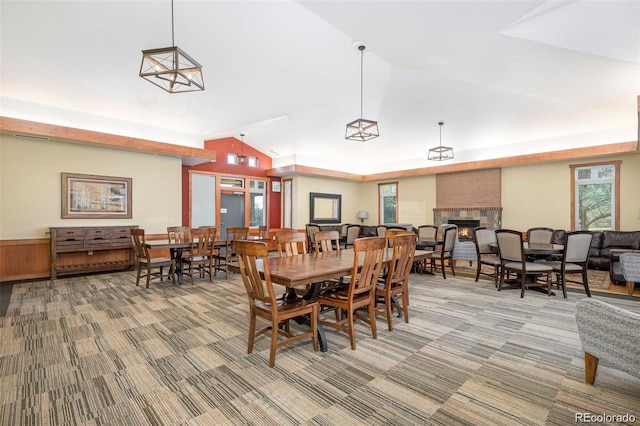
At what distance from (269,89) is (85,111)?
344cm

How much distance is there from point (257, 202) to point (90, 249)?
484cm

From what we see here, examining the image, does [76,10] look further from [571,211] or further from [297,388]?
[571,211]

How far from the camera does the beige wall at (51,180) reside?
5340 mm

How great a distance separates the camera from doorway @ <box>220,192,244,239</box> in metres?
9.09

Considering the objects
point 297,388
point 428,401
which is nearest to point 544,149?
point 428,401

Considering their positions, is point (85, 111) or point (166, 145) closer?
point (85, 111)

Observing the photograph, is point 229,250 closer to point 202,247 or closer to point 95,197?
point 202,247

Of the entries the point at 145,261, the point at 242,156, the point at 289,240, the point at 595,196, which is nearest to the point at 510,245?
the point at 289,240

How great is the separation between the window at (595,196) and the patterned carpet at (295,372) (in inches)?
157

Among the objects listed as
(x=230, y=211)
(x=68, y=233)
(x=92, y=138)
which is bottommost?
(x=68, y=233)

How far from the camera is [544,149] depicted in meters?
7.24

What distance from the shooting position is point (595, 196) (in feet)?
22.5

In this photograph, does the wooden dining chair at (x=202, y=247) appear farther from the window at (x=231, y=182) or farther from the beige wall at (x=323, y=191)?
the beige wall at (x=323, y=191)

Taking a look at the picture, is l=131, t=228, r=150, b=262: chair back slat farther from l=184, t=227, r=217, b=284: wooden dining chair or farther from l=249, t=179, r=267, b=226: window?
l=249, t=179, r=267, b=226: window
